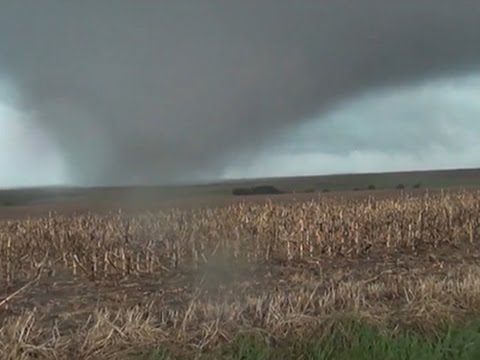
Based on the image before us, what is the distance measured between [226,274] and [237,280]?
960mm

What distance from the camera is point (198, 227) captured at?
1703cm

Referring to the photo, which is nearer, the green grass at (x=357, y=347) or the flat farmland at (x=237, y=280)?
the green grass at (x=357, y=347)

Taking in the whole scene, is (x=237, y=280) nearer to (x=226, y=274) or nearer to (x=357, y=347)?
(x=226, y=274)

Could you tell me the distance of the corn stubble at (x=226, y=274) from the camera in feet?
22.2

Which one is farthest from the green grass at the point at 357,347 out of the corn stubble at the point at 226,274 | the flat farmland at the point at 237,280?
the corn stubble at the point at 226,274

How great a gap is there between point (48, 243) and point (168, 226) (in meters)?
3.16

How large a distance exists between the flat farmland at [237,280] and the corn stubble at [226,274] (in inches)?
1.2

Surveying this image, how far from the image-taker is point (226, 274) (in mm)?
12203

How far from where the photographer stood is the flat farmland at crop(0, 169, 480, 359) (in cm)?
640

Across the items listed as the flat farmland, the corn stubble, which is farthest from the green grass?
the corn stubble

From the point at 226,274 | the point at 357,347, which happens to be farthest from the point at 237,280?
the point at 357,347

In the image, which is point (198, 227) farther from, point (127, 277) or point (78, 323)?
point (78, 323)

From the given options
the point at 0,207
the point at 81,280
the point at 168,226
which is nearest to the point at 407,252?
the point at 168,226

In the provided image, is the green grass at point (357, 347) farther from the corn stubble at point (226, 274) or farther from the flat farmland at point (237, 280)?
the corn stubble at point (226, 274)
